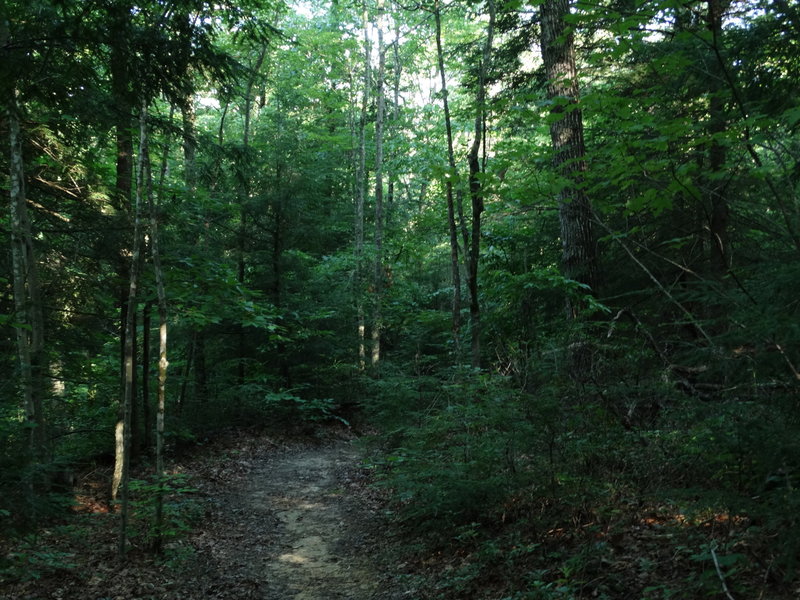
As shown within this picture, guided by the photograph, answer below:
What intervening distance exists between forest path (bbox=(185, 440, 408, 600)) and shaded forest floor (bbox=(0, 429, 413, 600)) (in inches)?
0.6

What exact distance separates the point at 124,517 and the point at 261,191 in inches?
440

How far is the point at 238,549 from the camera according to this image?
24.9 ft

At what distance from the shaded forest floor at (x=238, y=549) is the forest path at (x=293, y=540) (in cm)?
2

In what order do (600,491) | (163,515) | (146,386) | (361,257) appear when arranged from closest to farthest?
(600,491) < (163,515) < (146,386) < (361,257)

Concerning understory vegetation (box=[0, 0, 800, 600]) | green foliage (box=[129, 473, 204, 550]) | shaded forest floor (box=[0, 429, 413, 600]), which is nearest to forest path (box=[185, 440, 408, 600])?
shaded forest floor (box=[0, 429, 413, 600])

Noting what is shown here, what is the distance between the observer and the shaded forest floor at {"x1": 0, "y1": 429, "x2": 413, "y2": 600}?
20.1ft

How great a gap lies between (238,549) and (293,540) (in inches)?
30.7

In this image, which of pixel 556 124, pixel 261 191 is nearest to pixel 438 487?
pixel 556 124

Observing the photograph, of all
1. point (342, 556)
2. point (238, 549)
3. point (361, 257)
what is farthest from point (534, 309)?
point (361, 257)

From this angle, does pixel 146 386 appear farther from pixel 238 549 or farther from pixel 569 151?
pixel 569 151

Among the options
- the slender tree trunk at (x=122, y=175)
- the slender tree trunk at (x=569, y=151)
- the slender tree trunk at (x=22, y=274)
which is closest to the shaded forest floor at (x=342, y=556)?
the slender tree trunk at (x=122, y=175)

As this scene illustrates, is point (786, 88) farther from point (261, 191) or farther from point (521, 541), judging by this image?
point (261, 191)

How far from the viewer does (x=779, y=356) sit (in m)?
2.61

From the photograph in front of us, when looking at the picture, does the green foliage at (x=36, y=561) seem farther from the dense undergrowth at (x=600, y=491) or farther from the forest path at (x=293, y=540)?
the dense undergrowth at (x=600, y=491)
